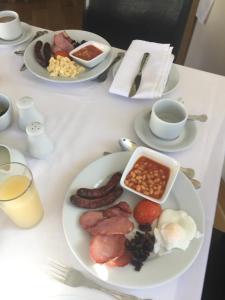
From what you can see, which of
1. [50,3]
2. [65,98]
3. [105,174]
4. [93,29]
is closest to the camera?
[105,174]

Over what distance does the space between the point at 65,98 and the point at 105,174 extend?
303mm

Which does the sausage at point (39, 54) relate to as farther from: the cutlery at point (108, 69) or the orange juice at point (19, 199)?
the orange juice at point (19, 199)

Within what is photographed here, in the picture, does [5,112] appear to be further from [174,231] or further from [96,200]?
[174,231]

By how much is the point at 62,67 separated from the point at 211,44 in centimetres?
102

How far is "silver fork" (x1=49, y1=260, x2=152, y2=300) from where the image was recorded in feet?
1.77

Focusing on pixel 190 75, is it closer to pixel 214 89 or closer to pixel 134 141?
pixel 214 89

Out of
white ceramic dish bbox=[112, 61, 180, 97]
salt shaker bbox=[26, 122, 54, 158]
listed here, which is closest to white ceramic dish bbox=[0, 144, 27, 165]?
salt shaker bbox=[26, 122, 54, 158]

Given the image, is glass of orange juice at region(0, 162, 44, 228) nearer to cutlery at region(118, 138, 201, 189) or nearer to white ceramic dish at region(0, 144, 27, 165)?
white ceramic dish at region(0, 144, 27, 165)

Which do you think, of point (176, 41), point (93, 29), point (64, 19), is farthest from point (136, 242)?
point (64, 19)

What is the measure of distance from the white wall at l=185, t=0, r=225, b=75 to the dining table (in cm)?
72

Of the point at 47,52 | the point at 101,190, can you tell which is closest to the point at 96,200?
the point at 101,190

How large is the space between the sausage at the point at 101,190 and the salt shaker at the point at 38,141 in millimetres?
152

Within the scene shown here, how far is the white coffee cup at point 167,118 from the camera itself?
711mm

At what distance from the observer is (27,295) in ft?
1.80
